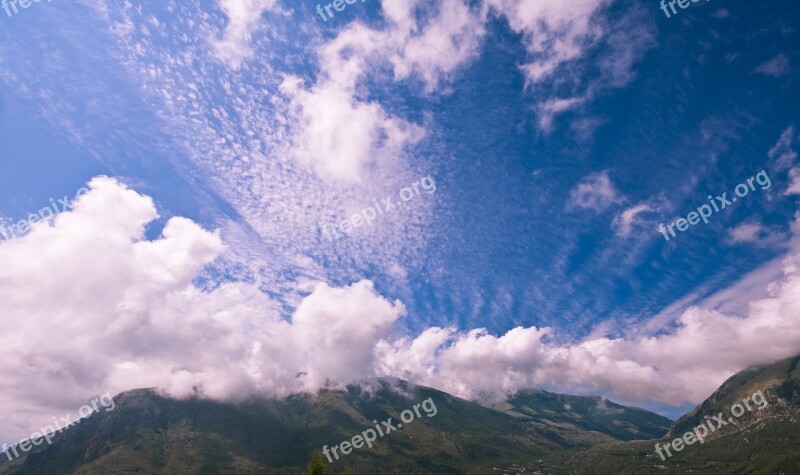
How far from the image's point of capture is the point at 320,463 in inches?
4515
